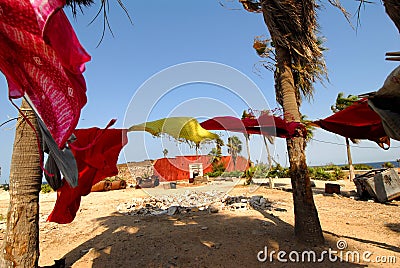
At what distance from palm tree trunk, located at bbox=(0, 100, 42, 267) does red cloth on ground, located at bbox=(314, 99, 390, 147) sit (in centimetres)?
395

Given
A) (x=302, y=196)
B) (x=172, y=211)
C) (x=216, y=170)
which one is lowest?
(x=172, y=211)

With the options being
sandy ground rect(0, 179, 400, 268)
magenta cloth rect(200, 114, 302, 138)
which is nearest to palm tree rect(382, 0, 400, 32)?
magenta cloth rect(200, 114, 302, 138)

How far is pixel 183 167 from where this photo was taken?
20422 millimetres

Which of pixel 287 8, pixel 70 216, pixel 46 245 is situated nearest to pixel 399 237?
pixel 287 8

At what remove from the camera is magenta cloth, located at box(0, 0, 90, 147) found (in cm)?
101

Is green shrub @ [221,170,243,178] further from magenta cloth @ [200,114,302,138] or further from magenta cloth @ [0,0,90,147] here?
magenta cloth @ [0,0,90,147]

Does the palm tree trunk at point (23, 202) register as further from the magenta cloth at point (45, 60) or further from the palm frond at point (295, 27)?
the palm frond at point (295, 27)

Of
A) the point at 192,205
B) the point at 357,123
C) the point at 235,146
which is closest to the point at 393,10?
the point at 357,123

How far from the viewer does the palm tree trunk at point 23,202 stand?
3043 millimetres

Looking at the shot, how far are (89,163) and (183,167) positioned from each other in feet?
58.2

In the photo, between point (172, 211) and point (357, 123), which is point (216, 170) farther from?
point (357, 123)

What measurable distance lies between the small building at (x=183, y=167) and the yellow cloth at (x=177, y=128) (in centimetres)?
1420

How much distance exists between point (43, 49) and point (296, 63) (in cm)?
493

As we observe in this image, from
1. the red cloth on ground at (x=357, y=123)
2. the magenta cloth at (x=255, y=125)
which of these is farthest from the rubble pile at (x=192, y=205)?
the red cloth on ground at (x=357, y=123)
